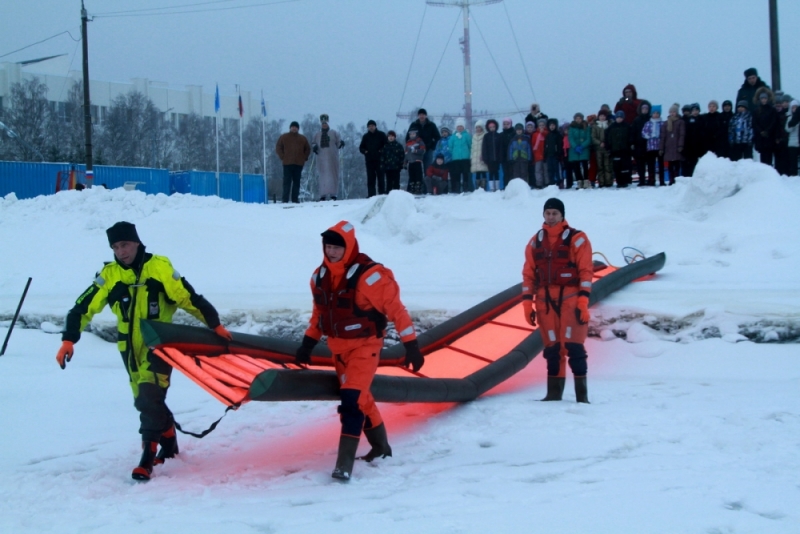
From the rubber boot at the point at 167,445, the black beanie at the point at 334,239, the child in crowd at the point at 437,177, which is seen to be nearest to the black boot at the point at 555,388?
the black beanie at the point at 334,239

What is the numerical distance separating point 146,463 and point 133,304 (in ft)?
3.10

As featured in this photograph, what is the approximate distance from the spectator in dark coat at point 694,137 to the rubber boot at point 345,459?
408 inches

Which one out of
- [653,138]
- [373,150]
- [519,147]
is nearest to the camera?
[653,138]

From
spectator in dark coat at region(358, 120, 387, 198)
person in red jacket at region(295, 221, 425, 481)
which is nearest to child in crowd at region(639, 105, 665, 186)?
spectator in dark coat at region(358, 120, 387, 198)

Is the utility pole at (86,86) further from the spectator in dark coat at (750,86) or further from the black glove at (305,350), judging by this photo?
the black glove at (305,350)

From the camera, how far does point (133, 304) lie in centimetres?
437

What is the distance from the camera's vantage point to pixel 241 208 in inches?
563

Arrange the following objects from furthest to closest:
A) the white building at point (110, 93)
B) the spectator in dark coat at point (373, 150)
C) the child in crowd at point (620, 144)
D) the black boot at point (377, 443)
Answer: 1. the white building at point (110, 93)
2. the spectator in dark coat at point (373, 150)
3. the child in crowd at point (620, 144)
4. the black boot at point (377, 443)

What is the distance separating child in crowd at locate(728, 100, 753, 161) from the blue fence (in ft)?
45.3

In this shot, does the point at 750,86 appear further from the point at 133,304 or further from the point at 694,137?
the point at 133,304

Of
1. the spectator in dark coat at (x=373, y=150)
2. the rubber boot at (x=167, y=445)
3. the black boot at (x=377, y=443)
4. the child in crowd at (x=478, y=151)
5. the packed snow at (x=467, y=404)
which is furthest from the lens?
the spectator in dark coat at (x=373, y=150)

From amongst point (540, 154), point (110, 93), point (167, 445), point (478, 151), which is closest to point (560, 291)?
point (167, 445)

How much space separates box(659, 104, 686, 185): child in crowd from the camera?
12.4 metres

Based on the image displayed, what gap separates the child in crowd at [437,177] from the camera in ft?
48.7
